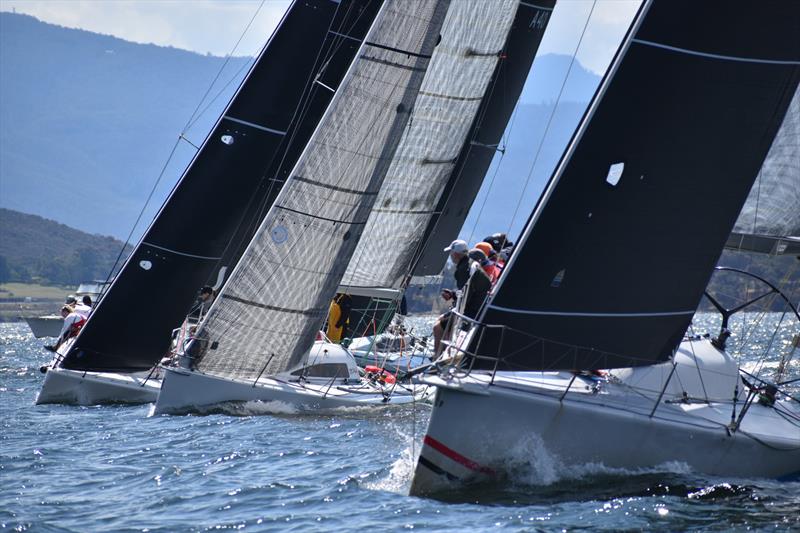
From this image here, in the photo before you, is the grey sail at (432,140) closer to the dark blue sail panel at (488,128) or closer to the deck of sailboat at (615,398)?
the dark blue sail panel at (488,128)

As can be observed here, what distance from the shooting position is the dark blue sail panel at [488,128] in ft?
62.6

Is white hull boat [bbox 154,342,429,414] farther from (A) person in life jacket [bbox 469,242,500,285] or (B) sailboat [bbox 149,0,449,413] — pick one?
(A) person in life jacket [bbox 469,242,500,285]

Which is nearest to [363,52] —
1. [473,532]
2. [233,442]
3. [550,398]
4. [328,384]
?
[328,384]

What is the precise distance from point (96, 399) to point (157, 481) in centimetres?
627

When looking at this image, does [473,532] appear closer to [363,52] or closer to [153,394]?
[363,52]

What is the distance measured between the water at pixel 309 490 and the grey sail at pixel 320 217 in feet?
4.64

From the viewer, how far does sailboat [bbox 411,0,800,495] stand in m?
9.98

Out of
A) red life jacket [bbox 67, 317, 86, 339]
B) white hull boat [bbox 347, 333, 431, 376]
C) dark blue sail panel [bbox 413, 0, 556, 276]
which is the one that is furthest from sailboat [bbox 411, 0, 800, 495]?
red life jacket [bbox 67, 317, 86, 339]

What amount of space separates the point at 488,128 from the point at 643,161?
9.68 meters

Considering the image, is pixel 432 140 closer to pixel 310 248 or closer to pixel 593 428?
pixel 310 248

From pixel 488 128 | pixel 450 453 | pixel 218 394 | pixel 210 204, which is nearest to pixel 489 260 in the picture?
pixel 450 453

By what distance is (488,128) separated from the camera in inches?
774

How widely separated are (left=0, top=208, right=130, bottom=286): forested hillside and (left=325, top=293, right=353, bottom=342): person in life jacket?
117142 mm

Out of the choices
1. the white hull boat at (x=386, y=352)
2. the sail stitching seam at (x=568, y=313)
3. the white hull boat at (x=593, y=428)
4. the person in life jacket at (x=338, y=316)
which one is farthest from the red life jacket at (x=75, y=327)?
the sail stitching seam at (x=568, y=313)
